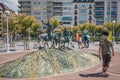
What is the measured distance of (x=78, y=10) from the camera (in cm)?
9231

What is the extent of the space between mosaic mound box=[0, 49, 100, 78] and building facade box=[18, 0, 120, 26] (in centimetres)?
7935

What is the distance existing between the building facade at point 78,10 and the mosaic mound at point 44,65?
7935 centimetres

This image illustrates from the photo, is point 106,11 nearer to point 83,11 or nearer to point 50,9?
point 83,11

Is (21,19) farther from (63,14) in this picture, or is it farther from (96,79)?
(63,14)

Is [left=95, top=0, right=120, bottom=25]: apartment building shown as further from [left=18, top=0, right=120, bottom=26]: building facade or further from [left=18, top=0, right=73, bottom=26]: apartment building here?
[left=18, top=0, right=73, bottom=26]: apartment building

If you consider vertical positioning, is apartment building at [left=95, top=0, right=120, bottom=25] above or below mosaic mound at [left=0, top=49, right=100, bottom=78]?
above

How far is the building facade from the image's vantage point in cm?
9112

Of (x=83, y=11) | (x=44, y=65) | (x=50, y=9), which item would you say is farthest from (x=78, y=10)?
(x=44, y=65)

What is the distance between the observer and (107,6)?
3664 inches

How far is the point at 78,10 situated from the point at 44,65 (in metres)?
84.2

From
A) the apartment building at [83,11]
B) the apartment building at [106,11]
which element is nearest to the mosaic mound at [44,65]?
the apartment building at [83,11]

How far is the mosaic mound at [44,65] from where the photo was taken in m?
9.04

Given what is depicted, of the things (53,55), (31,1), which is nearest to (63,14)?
(31,1)

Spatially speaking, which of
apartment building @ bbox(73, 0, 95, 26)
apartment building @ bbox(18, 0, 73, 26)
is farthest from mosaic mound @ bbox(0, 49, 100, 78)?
apartment building @ bbox(73, 0, 95, 26)
